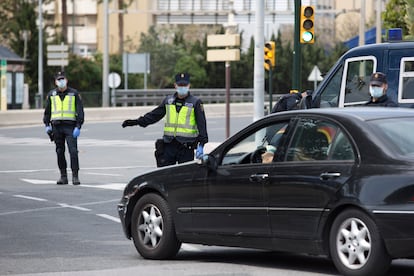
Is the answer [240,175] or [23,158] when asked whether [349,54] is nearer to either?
[240,175]

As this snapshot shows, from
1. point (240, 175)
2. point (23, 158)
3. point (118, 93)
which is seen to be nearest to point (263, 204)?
point (240, 175)

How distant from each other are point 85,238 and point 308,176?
3.66m

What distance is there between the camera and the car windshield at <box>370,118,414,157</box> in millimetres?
9992

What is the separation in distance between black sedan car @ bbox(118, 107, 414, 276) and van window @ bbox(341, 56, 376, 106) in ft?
19.3

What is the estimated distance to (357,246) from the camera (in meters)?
9.86

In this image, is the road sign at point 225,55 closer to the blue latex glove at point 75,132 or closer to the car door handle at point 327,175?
the blue latex glove at point 75,132

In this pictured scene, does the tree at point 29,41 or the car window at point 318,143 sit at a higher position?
the tree at point 29,41

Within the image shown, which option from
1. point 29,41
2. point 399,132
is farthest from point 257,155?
point 29,41

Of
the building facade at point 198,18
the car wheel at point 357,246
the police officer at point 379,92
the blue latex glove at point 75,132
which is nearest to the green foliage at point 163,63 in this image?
the building facade at point 198,18

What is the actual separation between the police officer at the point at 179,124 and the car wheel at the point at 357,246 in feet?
16.4

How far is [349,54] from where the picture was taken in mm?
17406

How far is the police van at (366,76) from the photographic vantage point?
54.6 feet

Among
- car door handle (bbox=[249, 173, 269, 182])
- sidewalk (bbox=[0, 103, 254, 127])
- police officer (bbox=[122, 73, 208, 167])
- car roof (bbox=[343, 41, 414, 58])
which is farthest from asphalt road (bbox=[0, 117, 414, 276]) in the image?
sidewalk (bbox=[0, 103, 254, 127])

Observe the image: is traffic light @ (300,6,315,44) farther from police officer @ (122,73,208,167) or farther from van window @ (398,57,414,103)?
police officer @ (122,73,208,167)
